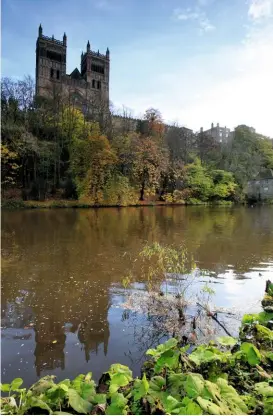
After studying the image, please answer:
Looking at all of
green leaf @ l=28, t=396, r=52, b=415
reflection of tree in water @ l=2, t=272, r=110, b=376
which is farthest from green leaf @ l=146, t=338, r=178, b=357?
reflection of tree in water @ l=2, t=272, r=110, b=376

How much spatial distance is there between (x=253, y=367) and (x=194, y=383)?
1.02 metres

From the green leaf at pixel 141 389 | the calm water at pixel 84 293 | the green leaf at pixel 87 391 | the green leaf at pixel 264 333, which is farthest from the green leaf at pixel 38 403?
the green leaf at pixel 264 333

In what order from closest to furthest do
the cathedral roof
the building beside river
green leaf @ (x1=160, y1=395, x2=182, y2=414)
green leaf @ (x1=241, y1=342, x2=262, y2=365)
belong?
green leaf @ (x1=160, y1=395, x2=182, y2=414), green leaf @ (x1=241, y1=342, x2=262, y2=365), the building beside river, the cathedral roof

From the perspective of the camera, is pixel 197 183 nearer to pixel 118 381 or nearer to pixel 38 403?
pixel 118 381

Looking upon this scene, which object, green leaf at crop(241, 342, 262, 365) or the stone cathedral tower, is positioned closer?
green leaf at crop(241, 342, 262, 365)

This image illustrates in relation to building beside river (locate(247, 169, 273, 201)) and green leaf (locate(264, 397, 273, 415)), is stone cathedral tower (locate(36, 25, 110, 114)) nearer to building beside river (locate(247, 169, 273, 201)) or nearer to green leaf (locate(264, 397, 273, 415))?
building beside river (locate(247, 169, 273, 201))

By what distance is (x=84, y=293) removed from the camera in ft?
18.7

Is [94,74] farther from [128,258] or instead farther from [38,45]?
[128,258]

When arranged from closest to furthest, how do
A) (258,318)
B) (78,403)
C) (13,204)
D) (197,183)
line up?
(78,403) < (258,318) < (13,204) < (197,183)

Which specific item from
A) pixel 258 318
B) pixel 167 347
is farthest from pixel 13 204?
pixel 167 347

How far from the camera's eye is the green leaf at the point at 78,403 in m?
1.85

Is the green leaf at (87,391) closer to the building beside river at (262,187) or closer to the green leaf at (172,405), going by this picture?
the green leaf at (172,405)

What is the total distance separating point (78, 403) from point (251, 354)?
1.45 m

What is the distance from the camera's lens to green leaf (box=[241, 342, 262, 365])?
2.49 meters
